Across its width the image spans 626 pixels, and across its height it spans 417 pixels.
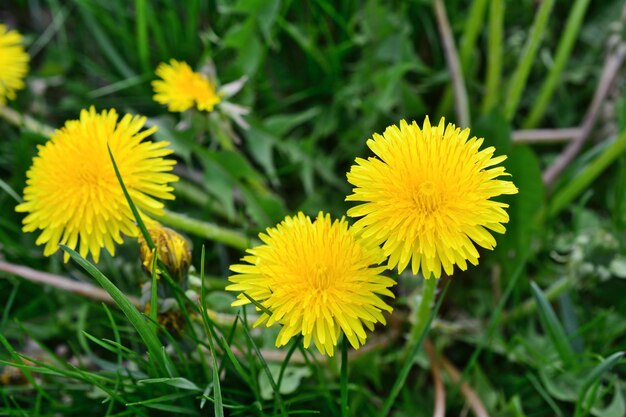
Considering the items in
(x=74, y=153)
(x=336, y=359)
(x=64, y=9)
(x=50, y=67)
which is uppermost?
(x=64, y=9)

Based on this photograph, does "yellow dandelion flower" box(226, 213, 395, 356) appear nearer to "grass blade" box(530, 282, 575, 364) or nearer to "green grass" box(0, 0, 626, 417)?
"green grass" box(0, 0, 626, 417)

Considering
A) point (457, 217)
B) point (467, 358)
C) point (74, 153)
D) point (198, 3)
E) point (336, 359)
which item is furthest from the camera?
point (198, 3)

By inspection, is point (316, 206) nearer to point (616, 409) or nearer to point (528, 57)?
point (528, 57)

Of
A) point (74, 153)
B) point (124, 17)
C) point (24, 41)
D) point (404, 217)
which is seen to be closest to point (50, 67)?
point (24, 41)

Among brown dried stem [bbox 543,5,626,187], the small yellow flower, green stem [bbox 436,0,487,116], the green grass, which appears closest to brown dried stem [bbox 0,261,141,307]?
the green grass

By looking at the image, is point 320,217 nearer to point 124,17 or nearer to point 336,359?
point 336,359

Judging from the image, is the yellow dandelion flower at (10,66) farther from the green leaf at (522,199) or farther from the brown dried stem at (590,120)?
the brown dried stem at (590,120)
